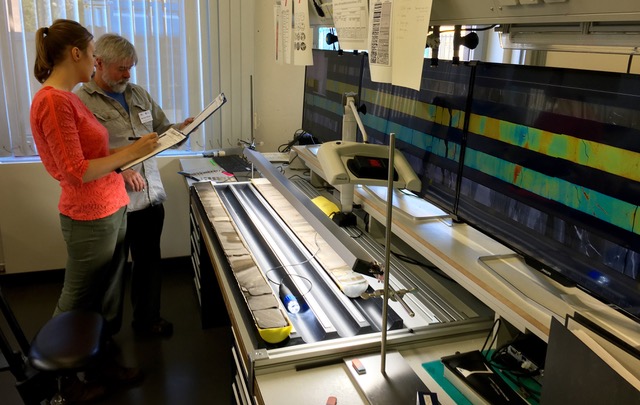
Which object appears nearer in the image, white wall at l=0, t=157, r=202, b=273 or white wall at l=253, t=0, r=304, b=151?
white wall at l=0, t=157, r=202, b=273

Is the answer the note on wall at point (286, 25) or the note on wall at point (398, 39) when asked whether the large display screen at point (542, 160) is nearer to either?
the note on wall at point (398, 39)

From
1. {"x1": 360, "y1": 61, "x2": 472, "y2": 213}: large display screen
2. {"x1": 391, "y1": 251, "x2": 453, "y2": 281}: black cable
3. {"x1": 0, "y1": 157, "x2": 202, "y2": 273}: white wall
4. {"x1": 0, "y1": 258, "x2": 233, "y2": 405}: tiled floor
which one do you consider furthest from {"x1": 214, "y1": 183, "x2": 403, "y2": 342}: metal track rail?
{"x1": 0, "y1": 157, "x2": 202, "y2": 273}: white wall

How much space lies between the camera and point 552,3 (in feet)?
2.99

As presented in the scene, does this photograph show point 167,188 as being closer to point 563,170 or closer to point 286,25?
point 286,25

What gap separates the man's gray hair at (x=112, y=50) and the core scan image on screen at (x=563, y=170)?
1.64 metres

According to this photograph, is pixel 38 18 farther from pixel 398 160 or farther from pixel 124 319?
pixel 398 160

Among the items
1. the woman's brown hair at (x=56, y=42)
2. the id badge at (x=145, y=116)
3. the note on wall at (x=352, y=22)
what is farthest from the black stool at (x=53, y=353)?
the note on wall at (x=352, y=22)

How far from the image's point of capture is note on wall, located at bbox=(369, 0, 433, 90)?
121 cm

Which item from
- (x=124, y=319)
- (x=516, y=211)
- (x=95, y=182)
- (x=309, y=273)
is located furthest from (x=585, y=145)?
(x=124, y=319)

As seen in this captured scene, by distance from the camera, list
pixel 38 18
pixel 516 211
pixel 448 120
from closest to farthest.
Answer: pixel 516 211, pixel 448 120, pixel 38 18

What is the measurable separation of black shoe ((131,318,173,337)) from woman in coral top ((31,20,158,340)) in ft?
1.60

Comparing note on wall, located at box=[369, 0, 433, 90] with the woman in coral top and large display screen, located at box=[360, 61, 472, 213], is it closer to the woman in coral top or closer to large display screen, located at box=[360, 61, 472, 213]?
large display screen, located at box=[360, 61, 472, 213]

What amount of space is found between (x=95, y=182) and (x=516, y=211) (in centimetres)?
165

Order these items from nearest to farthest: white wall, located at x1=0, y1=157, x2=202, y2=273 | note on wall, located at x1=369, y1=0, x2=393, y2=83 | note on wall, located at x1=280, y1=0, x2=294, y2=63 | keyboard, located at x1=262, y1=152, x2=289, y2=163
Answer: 1. note on wall, located at x1=369, y1=0, x2=393, y2=83
2. note on wall, located at x1=280, y1=0, x2=294, y2=63
3. keyboard, located at x1=262, y1=152, x2=289, y2=163
4. white wall, located at x1=0, y1=157, x2=202, y2=273
